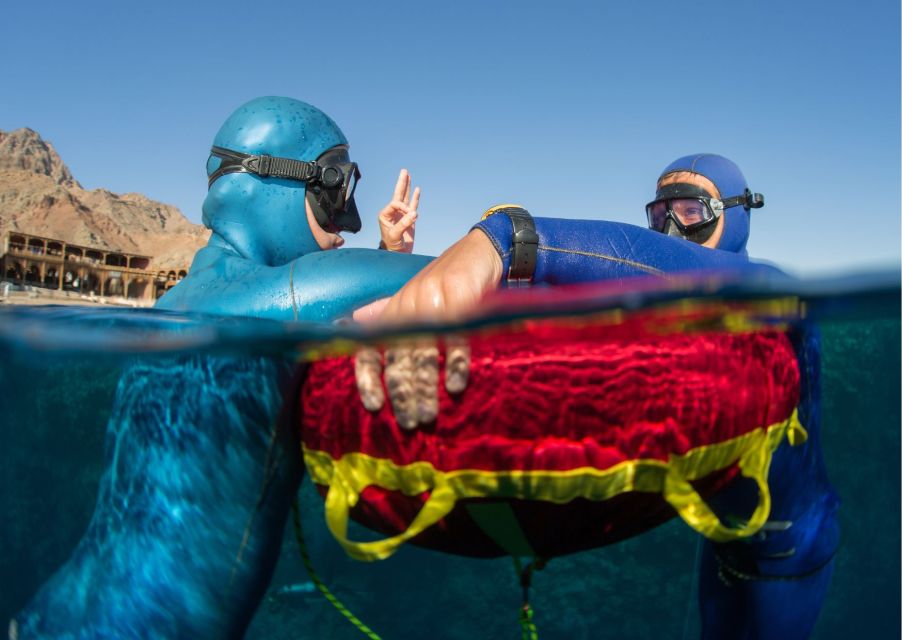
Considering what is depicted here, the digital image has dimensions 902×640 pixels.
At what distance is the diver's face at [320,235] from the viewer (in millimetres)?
2527

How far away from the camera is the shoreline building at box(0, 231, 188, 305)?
166 ft

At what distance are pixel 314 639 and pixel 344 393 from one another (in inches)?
236

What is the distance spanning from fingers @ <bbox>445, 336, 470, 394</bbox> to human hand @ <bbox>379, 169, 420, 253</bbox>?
1736mm

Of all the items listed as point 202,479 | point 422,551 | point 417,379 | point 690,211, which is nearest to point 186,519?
point 202,479

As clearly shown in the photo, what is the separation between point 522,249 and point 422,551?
541 centimetres

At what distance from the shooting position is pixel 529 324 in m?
1.50

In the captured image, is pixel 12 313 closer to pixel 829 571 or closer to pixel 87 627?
pixel 87 627

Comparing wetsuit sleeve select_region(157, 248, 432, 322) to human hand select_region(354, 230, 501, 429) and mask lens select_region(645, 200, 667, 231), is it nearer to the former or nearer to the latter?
human hand select_region(354, 230, 501, 429)

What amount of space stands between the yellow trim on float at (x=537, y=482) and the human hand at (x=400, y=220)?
1.63 meters

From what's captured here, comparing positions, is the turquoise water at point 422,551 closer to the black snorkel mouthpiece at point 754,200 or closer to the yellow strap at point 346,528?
the yellow strap at point 346,528

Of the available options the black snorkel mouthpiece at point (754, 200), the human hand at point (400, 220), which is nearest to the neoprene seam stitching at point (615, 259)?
the human hand at point (400, 220)

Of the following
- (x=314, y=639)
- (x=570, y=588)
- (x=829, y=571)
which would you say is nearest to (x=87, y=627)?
(x=829, y=571)

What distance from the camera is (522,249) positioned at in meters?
1.57

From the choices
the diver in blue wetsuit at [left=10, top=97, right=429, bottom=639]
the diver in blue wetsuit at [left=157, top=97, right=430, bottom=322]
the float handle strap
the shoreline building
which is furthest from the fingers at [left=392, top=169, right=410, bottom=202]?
the shoreline building
